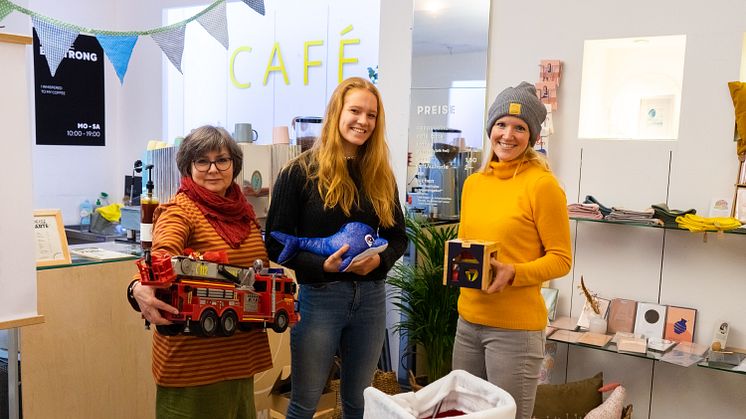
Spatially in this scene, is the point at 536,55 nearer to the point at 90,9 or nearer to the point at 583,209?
the point at 583,209

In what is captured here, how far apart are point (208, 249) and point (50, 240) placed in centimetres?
96

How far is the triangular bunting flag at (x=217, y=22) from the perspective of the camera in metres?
2.49

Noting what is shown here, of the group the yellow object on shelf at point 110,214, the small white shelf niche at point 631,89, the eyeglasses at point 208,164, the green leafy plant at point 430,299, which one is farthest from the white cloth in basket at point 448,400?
the yellow object on shelf at point 110,214

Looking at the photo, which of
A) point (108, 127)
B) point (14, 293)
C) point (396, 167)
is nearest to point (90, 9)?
point (108, 127)

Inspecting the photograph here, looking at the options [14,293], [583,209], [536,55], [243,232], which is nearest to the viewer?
[243,232]

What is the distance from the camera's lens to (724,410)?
282cm

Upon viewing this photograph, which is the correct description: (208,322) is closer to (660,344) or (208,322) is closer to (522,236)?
(522,236)

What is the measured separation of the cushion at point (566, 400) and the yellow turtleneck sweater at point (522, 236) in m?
1.05

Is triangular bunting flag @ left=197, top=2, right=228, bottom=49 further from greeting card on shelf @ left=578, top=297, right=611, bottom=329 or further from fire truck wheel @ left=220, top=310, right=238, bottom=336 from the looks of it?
greeting card on shelf @ left=578, top=297, right=611, bottom=329

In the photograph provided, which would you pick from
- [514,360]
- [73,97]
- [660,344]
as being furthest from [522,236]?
[73,97]

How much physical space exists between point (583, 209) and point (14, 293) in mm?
2244

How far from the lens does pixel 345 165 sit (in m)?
1.99

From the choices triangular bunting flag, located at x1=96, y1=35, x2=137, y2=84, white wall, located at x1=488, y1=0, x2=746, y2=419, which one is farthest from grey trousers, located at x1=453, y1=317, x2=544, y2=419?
triangular bunting flag, located at x1=96, y1=35, x2=137, y2=84

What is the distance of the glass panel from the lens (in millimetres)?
3303
